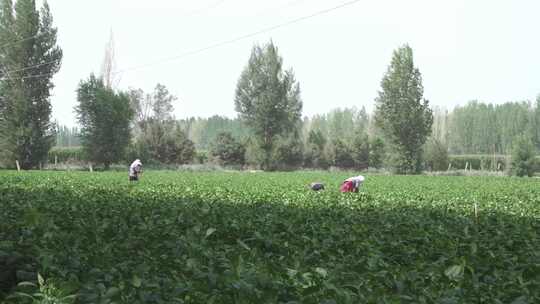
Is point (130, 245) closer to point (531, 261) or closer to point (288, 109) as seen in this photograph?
point (531, 261)

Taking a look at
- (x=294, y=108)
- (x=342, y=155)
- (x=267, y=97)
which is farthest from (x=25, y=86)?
(x=342, y=155)

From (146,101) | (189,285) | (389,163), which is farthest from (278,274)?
(146,101)

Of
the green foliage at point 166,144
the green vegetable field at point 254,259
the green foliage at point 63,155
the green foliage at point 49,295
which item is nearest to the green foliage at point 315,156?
the green foliage at point 166,144

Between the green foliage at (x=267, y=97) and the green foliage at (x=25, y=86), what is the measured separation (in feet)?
73.4

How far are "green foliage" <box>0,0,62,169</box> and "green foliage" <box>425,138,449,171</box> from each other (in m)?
39.0

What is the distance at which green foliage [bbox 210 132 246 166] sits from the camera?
56844mm

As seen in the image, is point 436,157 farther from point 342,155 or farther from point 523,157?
point 523,157

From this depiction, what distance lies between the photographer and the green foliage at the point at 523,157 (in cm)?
4772

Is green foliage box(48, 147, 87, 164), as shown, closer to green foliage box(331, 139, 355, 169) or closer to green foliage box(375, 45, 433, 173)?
green foliage box(331, 139, 355, 169)

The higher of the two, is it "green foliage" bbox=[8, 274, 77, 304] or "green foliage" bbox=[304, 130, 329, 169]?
"green foliage" bbox=[304, 130, 329, 169]

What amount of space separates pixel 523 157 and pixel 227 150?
28.7 m

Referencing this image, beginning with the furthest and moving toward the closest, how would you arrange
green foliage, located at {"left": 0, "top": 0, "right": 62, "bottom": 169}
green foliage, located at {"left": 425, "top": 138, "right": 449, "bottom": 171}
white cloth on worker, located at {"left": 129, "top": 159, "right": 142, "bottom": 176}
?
green foliage, located at {"left": 425, "top": 138, "right": 449, "bottom": 171}
green foliage, located at {"left": 0, "top": 0, "right": 62, "bottom": 169}
white cloth on worker, located at {"left": 129, "top": 159, "right": 142, "bottom": 176}

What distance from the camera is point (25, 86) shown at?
4312 cm

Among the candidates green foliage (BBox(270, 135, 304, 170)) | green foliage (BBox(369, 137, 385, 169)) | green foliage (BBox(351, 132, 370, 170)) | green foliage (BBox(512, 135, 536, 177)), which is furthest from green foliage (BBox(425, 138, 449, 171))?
green foliage (BBox(270, 135, 304, 170))
